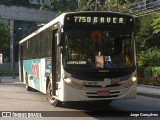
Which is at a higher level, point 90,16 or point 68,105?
point 90,16

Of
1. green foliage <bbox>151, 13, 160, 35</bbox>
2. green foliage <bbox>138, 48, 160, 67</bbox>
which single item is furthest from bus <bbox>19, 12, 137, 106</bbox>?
green foliage <bbox>151, 13, 160, 35</bbox>

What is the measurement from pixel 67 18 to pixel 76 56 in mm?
1354

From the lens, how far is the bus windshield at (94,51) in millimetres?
13930

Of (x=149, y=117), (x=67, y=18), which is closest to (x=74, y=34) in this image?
(x=67, y=18)

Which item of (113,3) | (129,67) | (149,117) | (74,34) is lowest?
(149,117)

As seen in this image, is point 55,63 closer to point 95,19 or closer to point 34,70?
point 95,19

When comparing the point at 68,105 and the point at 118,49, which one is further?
the point at 68,105

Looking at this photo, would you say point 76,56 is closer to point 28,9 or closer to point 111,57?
point 111,57

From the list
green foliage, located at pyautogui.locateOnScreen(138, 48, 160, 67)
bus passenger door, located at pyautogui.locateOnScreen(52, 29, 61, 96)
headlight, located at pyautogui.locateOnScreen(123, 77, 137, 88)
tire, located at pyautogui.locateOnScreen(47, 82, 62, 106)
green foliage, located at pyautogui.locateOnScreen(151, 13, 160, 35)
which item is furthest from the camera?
green foliage, located at pyautogui.locateOnScreen(151, 13, 160, 35)

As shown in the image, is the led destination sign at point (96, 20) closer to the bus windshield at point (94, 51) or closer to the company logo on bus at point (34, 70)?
the bus windshield at point (94, 51)

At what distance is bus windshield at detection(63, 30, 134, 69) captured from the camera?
45.7ft

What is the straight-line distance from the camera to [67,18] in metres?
14.3

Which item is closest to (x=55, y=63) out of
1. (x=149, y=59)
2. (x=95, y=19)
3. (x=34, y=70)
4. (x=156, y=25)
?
(x=95, y=19)

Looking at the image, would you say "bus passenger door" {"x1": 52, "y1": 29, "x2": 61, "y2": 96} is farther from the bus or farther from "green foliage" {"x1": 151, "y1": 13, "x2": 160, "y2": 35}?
"green foliage" {"x1": 151, "y1": 13, "x2": 160, "y2": 35}
